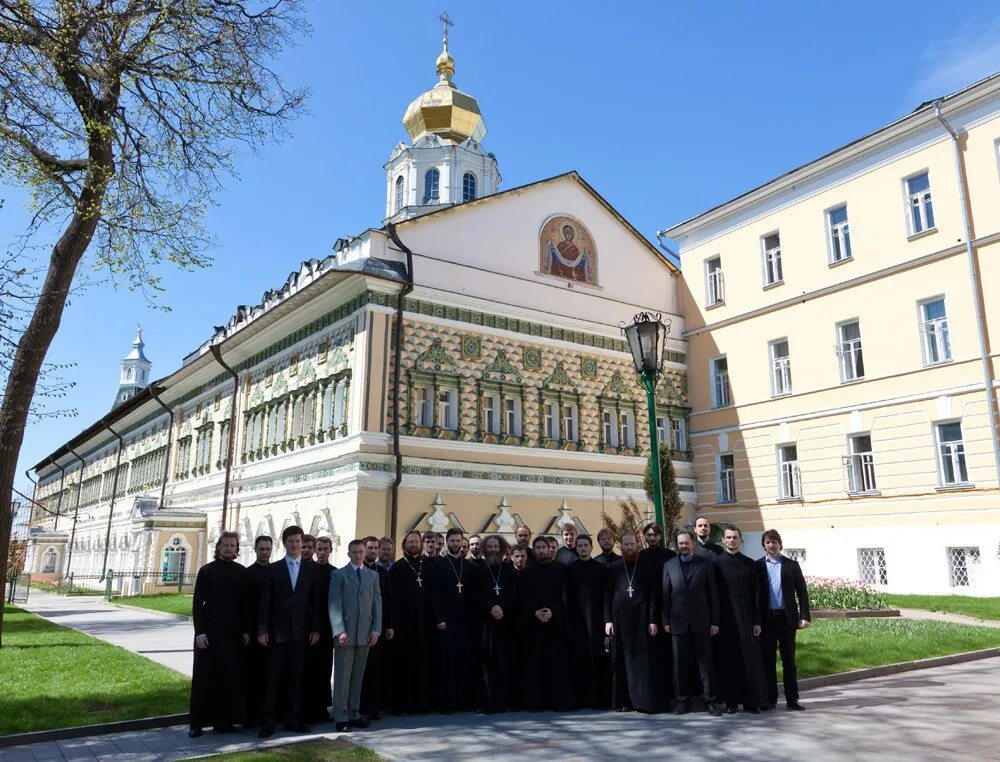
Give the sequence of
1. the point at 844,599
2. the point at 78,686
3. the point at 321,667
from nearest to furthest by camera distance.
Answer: the point at 321,667, the point at 78,686, the point at 844,599

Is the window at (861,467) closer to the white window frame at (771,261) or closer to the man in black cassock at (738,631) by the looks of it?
the white window frame at (771,261)

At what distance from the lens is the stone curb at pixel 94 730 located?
6.65 metres

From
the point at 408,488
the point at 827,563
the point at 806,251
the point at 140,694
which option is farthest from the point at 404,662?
the point at 806,251

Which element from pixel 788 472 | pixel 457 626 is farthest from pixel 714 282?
pixel 457 626

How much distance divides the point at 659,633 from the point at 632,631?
26cm

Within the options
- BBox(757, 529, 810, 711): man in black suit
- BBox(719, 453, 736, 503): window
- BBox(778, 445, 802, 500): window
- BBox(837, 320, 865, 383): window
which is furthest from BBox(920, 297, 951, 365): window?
BBox(757, 529, 810, 711): man in black suit

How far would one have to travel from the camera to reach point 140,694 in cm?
830

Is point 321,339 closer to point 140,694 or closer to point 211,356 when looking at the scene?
point 211,356

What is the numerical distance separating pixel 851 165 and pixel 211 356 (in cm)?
2099

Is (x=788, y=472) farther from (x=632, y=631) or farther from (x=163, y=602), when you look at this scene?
(x=163, y=602)

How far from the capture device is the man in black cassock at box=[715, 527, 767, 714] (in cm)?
762

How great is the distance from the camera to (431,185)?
31.3 metres

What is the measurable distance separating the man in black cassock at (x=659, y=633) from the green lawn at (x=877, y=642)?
2.40 meters

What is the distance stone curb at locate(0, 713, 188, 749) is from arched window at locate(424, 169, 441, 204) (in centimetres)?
2570
